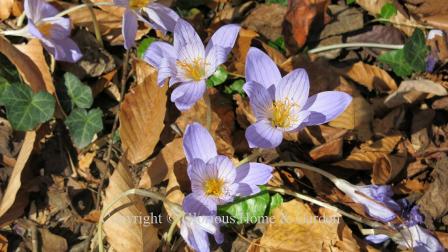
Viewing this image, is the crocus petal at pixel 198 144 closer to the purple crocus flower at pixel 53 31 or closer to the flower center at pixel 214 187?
the flower center at pixel 214 187

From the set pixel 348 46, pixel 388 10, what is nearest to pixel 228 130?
pixel 348 46

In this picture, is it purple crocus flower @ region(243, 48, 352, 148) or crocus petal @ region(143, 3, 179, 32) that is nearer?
purple crocus flower @ region(243, 48, 352, 148)

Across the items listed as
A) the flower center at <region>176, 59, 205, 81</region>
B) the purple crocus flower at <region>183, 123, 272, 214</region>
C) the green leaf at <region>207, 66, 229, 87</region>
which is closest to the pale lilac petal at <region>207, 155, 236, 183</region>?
the purple crocus flower at <region>183, 123, 272, 214</region>

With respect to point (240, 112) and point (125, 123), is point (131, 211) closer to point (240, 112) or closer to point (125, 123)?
point (125, 123)

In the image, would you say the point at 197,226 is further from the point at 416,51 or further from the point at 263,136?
the point at 416,51

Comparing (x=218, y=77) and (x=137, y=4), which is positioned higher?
(x=137, y=4)

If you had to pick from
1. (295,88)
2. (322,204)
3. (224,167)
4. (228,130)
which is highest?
(295,88)

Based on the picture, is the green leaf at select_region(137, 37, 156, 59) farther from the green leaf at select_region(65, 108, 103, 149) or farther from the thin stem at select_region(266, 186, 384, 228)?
the thin stem at select_region(266, 186, 384, 228)
